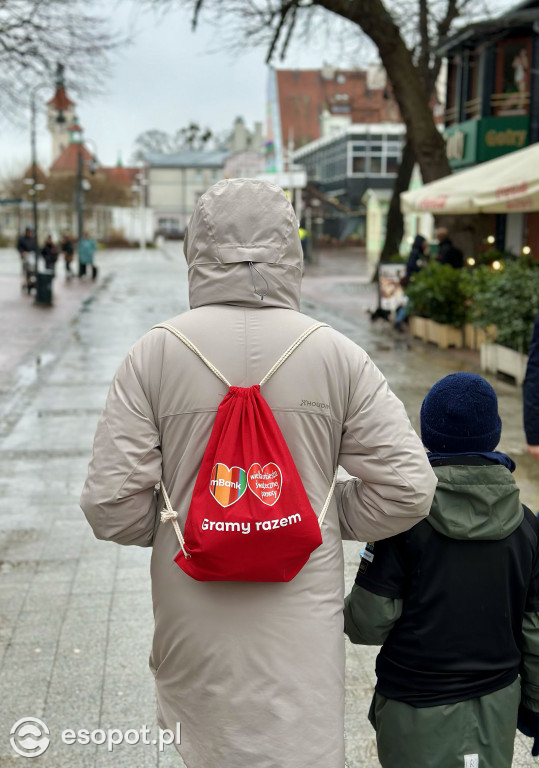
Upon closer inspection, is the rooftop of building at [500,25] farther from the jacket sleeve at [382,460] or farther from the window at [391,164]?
the window at [391,164]

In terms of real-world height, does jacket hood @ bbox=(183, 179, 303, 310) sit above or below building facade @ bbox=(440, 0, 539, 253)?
below

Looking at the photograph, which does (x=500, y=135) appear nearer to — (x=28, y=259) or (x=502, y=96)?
(x=502, y=96)

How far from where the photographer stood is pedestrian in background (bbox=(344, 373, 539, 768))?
231 centimetres

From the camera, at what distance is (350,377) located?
2172 mm

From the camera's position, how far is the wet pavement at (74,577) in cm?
358

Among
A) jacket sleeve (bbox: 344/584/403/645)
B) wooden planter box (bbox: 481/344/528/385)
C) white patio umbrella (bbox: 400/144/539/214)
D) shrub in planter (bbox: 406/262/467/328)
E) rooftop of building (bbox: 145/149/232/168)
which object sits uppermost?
rooftop of building (bbox: 145/149/232/168)

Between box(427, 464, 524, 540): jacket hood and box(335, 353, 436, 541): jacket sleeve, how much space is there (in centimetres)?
13

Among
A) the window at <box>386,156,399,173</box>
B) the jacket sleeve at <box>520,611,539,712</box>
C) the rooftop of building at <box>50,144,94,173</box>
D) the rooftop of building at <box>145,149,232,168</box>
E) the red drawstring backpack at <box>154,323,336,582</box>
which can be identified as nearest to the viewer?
the red drawstring backpack at <box>154,323,336,582</box>

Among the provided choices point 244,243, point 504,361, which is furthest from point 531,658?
point 504,361

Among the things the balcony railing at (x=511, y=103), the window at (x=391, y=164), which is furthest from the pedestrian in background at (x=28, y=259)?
the window at (x=391, y=164)

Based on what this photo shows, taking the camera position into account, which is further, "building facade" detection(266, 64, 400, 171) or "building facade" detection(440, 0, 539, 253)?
"building facade" detection(266, 64, 400, 171)

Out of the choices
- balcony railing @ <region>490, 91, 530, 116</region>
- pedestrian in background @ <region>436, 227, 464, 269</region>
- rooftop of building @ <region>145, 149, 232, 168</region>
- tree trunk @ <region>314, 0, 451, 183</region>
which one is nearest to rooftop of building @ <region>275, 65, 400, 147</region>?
rooftop of building @ <region>145, 149, 232, 168</region>

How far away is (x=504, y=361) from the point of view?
11047 mm

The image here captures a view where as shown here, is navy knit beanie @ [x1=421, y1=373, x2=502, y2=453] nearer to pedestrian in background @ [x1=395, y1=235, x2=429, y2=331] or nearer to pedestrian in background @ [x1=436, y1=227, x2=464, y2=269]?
pedestrian in background @ [x1=436, y1=227, x2=464, y2=269]
